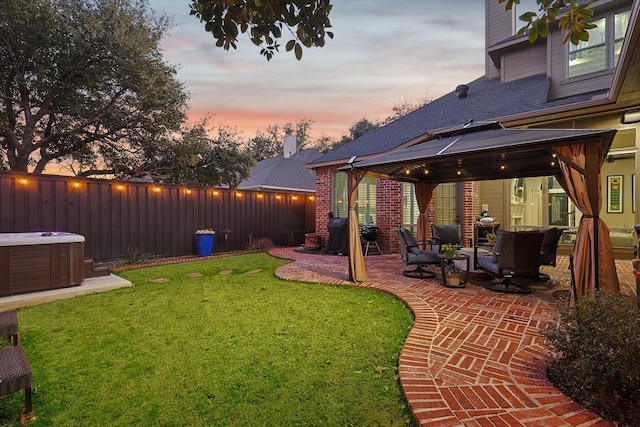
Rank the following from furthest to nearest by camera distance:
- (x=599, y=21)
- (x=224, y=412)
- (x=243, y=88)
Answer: (x=243, y=88) < (x=599, y=21) < (x=224, y=412)

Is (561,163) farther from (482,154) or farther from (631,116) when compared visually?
(631,116)

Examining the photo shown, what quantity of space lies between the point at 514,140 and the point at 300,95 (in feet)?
30.5

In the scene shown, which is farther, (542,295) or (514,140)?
(542,295)

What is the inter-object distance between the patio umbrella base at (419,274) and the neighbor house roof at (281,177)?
11.6 m

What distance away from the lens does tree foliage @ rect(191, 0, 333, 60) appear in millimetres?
2205

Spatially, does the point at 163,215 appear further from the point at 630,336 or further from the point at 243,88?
the point at 630,336

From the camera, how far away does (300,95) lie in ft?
39.6

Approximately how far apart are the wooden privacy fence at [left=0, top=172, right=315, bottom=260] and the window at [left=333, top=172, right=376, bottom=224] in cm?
248

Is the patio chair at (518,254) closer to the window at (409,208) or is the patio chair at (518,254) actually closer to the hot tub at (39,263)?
the window at (409,208)

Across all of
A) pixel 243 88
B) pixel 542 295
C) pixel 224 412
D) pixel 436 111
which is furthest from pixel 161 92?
pixel 542 295

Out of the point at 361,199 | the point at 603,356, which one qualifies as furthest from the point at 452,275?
the point at 361,199

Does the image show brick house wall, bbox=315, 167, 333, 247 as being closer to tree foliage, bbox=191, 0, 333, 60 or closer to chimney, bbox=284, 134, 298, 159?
tree foliage, bbox=191, 0, 333, 60

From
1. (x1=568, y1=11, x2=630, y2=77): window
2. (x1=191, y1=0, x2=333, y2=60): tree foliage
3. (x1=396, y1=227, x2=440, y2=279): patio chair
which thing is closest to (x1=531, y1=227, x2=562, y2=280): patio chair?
(x1=396, y1=227, x2=440, y2=279): patio chair

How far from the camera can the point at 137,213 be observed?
8.25 m
